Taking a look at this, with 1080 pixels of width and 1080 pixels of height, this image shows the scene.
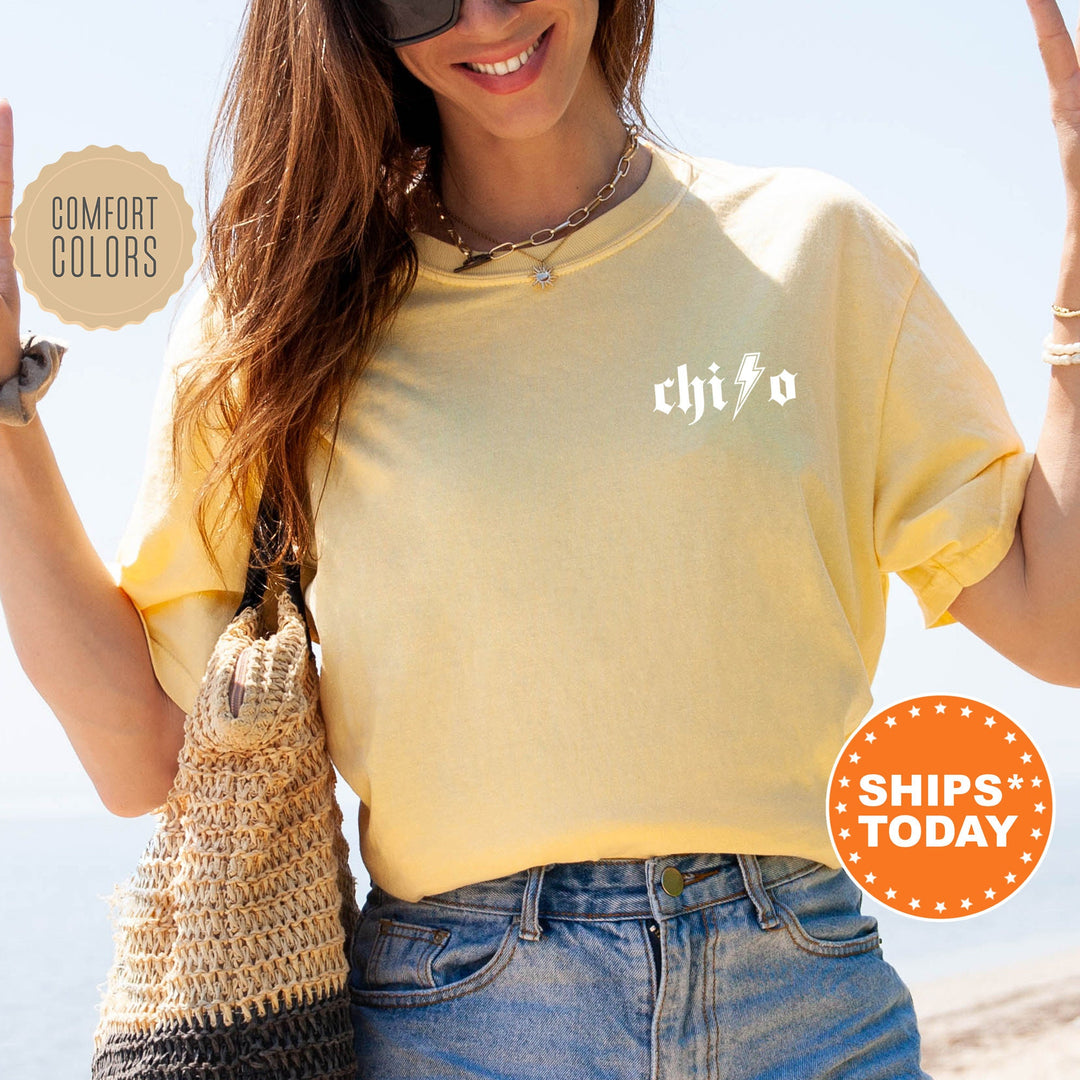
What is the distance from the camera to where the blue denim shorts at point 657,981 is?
1.21 meters

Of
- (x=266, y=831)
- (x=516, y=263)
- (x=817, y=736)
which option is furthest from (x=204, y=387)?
(x=817, y=736)

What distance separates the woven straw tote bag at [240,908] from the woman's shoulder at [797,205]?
25.9 inches

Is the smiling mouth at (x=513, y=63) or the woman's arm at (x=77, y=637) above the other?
the smiling mouth at (x=513, y=63)

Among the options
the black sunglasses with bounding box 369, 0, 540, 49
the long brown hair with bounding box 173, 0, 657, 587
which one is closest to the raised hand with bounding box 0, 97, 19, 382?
the long brown hair with bounding box 173, 0, 657, 587

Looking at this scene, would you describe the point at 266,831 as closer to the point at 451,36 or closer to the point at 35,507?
the point at 35,507

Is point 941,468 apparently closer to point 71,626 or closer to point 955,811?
point 955,811

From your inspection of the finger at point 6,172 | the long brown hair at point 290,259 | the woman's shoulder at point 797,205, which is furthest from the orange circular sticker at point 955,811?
the finger at point 6,172

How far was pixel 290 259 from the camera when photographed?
148 centimetres

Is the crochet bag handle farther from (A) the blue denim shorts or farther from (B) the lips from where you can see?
(B) the lips

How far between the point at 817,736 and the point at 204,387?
2.44ft

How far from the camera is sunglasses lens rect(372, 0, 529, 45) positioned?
4.50ft

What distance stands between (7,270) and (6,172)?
0.33 feet

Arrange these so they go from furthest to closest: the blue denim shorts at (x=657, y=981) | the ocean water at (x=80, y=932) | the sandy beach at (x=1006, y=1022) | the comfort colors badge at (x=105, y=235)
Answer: the sandy beach at (x=1006, y=1022), the ocean water at (x=80, y=932), the comfort colors badge at (x=105, y=235), the blue denim shorts at (x=657, y=981)

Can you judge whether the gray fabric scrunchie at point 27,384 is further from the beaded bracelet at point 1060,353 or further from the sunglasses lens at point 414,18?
the beaded bracelet at point 1060,353
